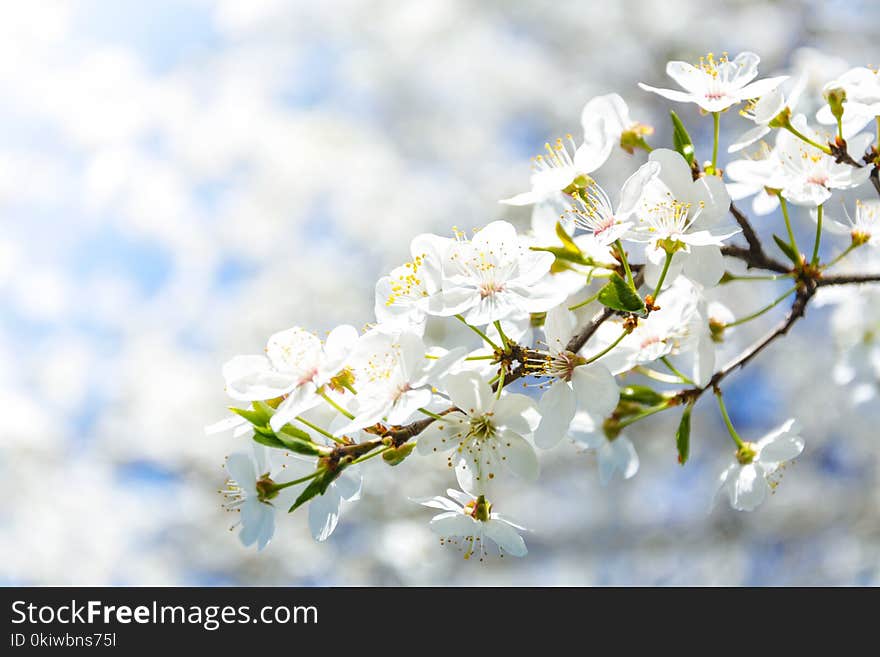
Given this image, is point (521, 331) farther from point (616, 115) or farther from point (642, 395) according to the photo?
point (616, 115)

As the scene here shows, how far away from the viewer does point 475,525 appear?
3.12 ft

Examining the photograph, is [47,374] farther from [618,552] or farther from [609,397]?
[609,397]

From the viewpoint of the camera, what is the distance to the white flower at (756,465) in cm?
108

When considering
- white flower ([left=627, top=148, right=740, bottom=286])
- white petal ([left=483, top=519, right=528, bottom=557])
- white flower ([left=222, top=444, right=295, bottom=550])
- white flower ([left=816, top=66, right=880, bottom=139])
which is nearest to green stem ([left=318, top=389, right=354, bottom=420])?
white flower ([left=222, top=444, right=295, bottom=550])

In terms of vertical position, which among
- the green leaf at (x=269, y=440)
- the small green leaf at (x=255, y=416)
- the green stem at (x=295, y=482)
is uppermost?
the small green leaf at (x=255, y=416)

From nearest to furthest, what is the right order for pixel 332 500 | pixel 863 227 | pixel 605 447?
pixel 332 500 < pixel 863 227 < pixel 605 447

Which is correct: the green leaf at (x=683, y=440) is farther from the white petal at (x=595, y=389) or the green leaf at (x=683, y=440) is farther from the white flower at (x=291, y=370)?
the white flower at (x=291, y=370)

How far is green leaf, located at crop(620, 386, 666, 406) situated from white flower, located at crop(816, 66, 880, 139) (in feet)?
1.32

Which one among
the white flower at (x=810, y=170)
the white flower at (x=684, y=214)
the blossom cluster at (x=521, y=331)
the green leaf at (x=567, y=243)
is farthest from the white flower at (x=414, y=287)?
the white flower at (x=810, y=170)

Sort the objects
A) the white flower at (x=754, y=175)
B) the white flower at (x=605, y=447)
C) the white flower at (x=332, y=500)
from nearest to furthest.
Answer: the white flower at (x=332, y=500), the white flower at (x=754, y=175), the white flower at (x=605, y=447)

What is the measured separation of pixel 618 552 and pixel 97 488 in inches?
123

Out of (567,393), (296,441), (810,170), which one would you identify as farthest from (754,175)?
(296,441)

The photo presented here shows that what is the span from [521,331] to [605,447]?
1.18 ft

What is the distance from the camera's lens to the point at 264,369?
0.88 meters
